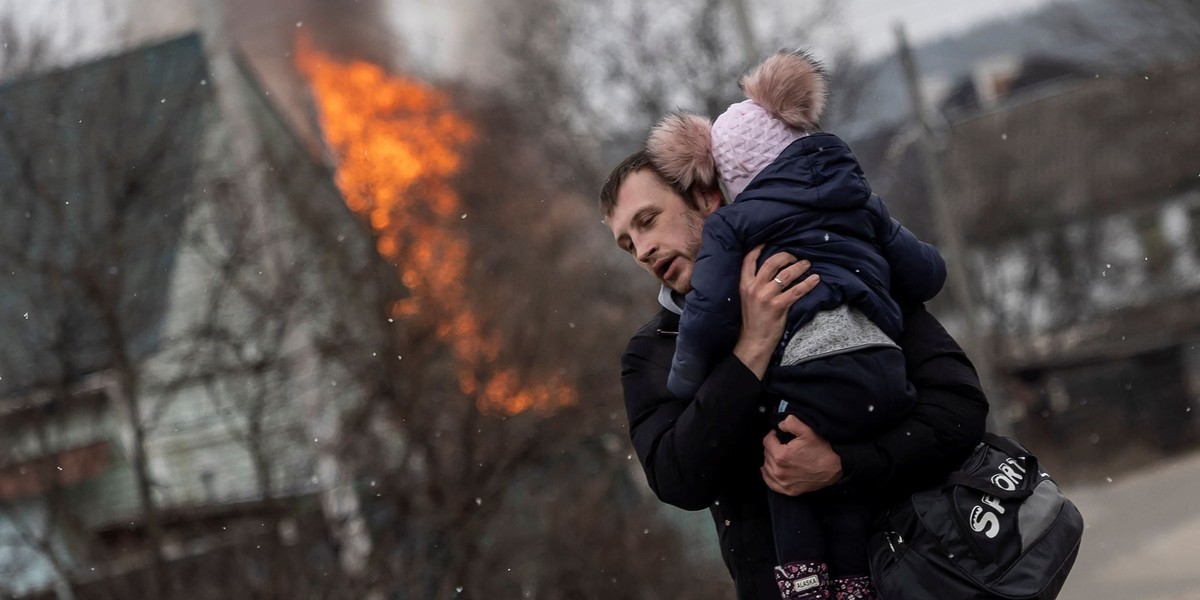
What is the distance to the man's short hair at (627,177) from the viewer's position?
267 cm

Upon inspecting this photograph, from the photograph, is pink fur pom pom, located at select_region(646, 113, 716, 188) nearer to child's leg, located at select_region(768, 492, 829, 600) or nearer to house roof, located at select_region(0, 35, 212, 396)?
child's leg, located at select_region(768, 492, 829, 600)

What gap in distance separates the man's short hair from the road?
6292 millimetres

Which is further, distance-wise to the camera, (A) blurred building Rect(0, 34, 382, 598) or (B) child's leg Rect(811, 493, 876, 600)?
(A) blurred building Rect(0, 34, 382, 598)

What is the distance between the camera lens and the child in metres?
2.40

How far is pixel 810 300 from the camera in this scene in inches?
95.0

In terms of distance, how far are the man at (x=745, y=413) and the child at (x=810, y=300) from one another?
0.13ft

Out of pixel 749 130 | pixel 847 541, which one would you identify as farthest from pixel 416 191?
pixel 847 541

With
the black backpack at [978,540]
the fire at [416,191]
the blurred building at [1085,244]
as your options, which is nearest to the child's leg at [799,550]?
the black backpack at [978,540]

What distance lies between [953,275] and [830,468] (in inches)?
763

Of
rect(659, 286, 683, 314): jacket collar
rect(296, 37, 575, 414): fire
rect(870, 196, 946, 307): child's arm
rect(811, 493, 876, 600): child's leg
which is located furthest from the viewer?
rect(296, 37, 575, 414): fire

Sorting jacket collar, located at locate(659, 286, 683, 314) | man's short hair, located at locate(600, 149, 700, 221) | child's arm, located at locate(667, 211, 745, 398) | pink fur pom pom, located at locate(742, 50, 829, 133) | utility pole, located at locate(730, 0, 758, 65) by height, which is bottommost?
utility pole, located at locate(730, 0, 758, 65)

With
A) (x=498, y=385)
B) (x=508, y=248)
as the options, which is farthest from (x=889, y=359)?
(x=508, y=248)

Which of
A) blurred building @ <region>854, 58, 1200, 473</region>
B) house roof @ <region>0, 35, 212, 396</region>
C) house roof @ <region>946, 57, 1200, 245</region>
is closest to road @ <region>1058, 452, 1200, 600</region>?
blurred building @ <region>854, 58, 1200, 473</region>

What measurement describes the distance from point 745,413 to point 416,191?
10.8 metres
